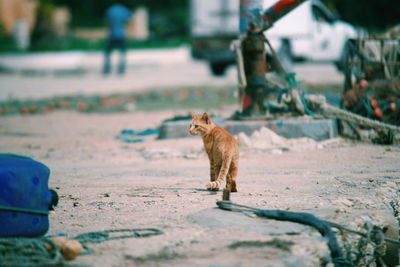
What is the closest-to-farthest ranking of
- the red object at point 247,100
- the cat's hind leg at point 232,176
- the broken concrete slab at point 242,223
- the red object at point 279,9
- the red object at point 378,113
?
the broken concrete slab at point 242,223 → the cat's hind leg at point 232,176 → the red object at point 279,9 → the red object at point 378,113 → the red object at point 247,100

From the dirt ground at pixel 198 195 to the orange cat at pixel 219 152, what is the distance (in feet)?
0.50

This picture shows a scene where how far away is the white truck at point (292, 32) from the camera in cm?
1730

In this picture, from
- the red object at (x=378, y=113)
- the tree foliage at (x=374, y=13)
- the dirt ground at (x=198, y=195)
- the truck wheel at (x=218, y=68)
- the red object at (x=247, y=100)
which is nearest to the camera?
the dirt ground at (x=198, y=195)

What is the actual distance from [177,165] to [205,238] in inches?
125

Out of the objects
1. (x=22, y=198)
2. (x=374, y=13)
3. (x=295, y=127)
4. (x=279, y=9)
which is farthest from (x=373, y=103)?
(x=374, y=13)

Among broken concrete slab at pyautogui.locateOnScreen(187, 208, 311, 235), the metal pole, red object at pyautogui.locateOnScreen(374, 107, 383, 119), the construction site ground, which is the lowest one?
the construction site ground

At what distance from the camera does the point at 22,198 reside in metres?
4.24

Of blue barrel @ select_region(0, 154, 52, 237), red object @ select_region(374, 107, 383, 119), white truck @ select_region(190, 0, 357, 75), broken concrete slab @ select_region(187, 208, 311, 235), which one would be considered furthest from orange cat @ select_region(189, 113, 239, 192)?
white truck @ select_region(190, 0, 357, 75)

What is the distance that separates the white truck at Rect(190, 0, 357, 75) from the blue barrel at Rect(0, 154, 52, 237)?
12825 millimetres

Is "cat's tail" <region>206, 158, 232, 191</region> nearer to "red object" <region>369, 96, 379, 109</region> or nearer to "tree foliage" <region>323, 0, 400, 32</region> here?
"red object" <region>369, 96, 379, 109</region>

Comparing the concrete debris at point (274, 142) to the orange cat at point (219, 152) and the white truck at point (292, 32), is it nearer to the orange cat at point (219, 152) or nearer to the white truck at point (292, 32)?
the orange cat at point (219, 152)

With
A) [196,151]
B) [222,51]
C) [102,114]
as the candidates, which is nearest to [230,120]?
[196,151]

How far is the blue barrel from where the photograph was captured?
13.7 feet

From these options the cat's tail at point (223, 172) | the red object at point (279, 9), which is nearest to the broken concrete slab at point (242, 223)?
the cat's tail at point (223, 172)
